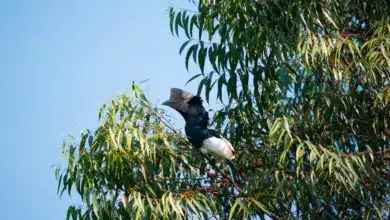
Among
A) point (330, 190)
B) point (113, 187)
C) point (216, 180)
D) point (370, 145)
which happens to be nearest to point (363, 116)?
point (370, 145)

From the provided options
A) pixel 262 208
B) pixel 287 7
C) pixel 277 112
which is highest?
pixel 287 7

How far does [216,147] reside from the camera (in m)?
4.45

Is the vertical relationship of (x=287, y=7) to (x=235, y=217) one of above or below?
above

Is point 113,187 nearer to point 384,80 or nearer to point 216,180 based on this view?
point 216,180

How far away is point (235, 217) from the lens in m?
4.48

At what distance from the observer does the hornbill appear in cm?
445

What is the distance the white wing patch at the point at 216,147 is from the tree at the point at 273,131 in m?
0.09

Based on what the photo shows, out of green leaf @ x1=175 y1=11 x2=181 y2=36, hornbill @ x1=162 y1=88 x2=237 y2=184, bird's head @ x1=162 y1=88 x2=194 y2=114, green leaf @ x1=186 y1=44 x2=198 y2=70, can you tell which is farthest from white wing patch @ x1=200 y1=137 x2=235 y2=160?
green leaf @ x1=175 y1=11 x2=181 y2=36

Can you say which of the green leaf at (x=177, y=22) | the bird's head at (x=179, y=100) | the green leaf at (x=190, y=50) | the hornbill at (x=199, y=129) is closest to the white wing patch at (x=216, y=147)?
the hornbill at (x=199, y=129)

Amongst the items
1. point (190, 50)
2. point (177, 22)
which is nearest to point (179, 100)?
point (190, 50)

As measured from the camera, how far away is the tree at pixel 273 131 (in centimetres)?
429

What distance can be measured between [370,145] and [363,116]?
0.15 meters

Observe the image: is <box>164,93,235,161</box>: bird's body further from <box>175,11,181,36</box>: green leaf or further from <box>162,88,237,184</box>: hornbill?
<box>175,11,181,36</box>: green leaf

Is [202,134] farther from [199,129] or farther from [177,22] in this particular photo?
[177,22]
